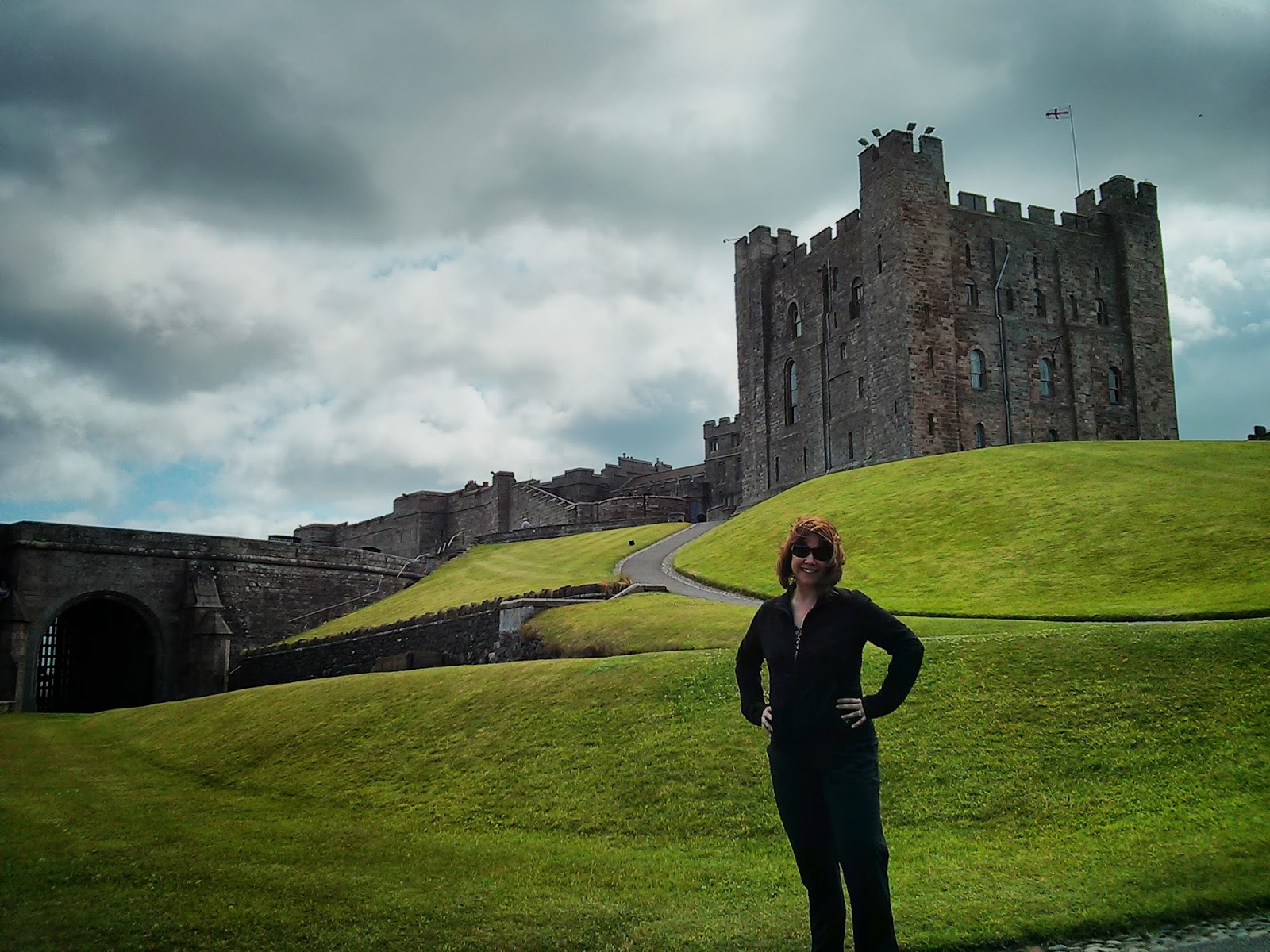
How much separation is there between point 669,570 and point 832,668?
2796cm

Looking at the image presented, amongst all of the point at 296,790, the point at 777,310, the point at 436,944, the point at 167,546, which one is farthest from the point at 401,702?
the point at 777,310

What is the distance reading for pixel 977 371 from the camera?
163 feet

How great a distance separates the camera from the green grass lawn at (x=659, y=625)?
18.2m

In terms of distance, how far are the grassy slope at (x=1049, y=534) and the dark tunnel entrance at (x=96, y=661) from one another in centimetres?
2195

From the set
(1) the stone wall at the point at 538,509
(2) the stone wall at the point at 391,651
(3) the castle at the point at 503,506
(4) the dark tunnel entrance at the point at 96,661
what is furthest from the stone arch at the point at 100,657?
(1) the stone wall at the point at 538,509

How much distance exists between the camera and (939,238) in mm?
48344

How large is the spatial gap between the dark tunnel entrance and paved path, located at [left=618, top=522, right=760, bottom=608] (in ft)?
62.9

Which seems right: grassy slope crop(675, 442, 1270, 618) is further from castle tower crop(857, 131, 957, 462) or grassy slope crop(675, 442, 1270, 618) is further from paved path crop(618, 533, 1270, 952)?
paved path crop(618, 533, 1270, 952)

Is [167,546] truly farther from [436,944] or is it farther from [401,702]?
[436,944]

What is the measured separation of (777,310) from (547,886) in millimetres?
52717

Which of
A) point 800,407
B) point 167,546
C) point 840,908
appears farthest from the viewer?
point 800,407

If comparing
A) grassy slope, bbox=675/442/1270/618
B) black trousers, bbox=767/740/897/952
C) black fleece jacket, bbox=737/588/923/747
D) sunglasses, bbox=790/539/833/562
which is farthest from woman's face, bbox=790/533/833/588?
grassy slope, bbox=675/442/1270/618

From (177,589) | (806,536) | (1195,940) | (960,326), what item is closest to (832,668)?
(806,536)

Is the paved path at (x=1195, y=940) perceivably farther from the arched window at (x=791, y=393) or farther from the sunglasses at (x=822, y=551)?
the arched window at (x=791, y=393)
